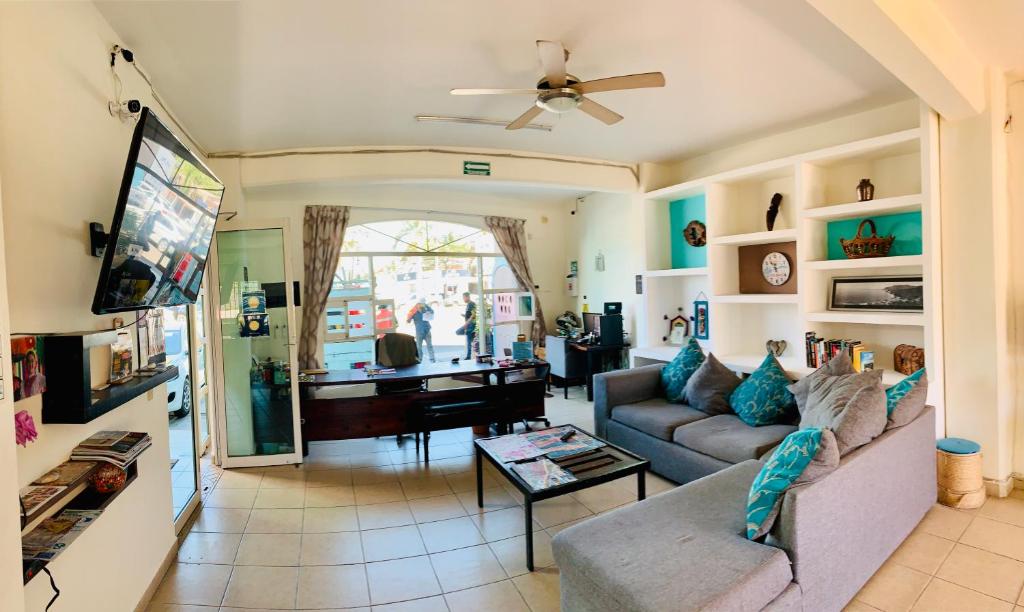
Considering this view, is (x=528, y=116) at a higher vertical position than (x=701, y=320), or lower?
higher

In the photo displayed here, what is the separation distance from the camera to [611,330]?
20.1 ft

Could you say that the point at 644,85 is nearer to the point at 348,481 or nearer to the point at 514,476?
the point at 514,476

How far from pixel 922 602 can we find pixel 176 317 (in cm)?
529

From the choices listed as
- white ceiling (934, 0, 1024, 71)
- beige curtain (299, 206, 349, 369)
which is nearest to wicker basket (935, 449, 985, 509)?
white ceiling (934, 0, 1024, 71)

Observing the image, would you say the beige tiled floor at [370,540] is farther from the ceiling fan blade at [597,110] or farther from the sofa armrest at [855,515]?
the ceiling fan blade at [597,110]

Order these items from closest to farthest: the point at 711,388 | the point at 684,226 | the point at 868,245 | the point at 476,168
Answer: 1. the point at 868,245
2. the point at 711,388
3. the point at 476,168
4. the point at 684,226

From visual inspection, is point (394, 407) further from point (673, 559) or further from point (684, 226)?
point (684, 226)

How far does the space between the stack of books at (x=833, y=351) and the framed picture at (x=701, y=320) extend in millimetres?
1199

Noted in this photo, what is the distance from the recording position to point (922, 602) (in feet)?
7.23

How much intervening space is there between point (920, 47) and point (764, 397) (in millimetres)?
2224

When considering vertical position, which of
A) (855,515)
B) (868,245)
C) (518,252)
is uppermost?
(518,252)

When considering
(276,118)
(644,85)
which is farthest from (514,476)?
(276,118)

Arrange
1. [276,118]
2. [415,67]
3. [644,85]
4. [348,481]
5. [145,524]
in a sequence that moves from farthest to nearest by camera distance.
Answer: [348,481]
[276,118]
[415,67]
[644,85]
[145,524]

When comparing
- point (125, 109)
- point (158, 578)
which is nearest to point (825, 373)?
point (158, 578)
